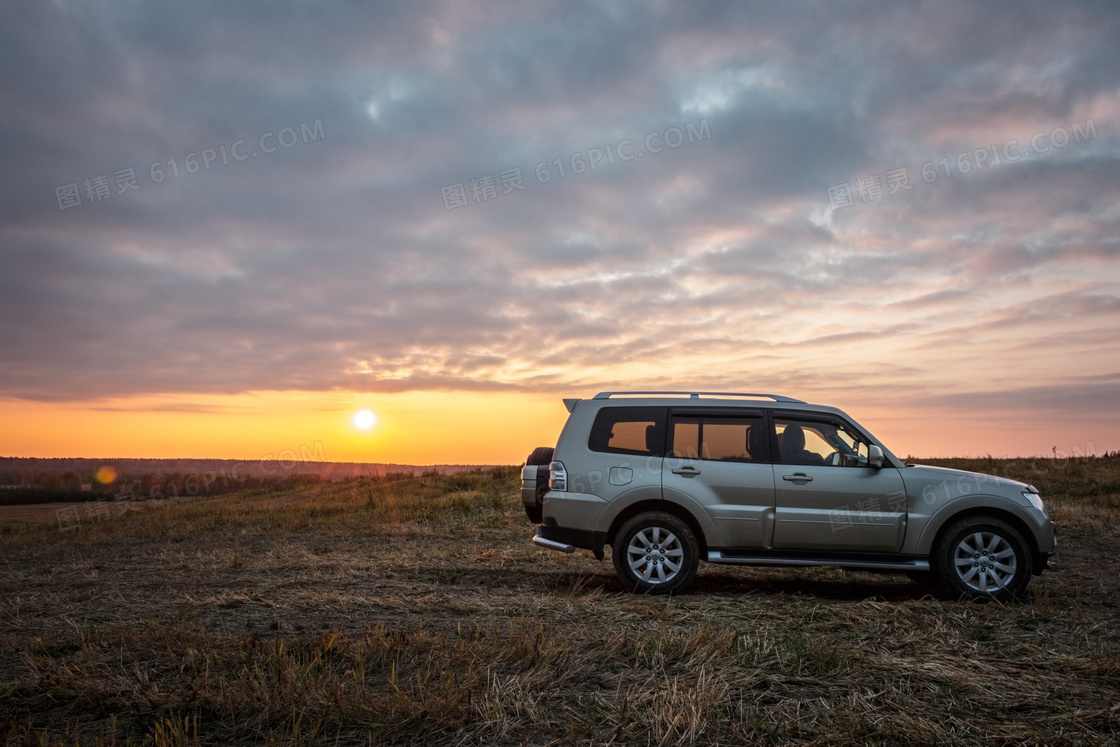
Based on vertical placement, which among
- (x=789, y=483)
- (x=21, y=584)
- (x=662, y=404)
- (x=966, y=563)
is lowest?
(x=21, y=584)

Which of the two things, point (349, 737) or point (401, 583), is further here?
point (401, 583)

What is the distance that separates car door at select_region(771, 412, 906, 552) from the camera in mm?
8305

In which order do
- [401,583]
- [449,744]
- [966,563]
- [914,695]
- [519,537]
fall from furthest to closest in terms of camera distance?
1. [519,537]
2. [401,583]
3. [966,563]
4. [914,695]
5. [449,744]

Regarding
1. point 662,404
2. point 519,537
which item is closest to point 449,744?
point 662,404

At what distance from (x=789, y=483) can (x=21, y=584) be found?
32.3ft

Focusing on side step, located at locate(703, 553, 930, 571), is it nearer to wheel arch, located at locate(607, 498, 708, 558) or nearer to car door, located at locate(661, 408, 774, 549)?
car door, located at locate(661, 408, 774, 549)

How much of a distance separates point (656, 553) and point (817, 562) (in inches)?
65.3

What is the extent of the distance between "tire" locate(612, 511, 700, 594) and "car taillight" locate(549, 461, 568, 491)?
789 millimetres

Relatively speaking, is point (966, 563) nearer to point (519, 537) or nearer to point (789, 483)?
point (789, 483)

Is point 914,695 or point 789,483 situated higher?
point 789,483

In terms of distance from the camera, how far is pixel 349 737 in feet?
14.0

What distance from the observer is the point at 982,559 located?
27.2 feet

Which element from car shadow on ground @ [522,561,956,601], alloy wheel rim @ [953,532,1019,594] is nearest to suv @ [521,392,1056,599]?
alloy wheel rim @ [953,532,1019,594]

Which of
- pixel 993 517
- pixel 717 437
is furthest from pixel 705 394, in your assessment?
pixel 993 517
